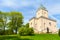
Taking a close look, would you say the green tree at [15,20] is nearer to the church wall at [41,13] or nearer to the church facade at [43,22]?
the church facade at [43,22]

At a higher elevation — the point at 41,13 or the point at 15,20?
the point at 41,13

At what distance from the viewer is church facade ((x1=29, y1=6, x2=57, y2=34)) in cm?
6241

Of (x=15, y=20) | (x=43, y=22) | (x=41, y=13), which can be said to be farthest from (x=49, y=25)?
(x=15, y=20)

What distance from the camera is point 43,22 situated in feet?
207

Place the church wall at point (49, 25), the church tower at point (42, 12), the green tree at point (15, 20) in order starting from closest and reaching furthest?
the green tree at point (15, 20)
the church wall at point (49, 25)
the church tower at point (42, 12)

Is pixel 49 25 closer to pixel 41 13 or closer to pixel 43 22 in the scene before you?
pixel 43 22

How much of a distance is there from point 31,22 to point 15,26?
7.43m

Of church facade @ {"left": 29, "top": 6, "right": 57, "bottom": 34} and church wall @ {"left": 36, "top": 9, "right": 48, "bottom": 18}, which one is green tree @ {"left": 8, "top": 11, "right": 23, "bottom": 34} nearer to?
church facade @ {"left": 29, "top": 6, "right": 57, "bottom": 34}

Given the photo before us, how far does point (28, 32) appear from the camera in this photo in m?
43.6

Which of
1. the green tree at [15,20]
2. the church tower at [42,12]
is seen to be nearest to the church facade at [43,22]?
the church tower at [42,12]

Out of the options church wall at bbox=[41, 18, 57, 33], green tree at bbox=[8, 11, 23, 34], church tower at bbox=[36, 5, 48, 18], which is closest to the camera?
green tree at bbox=[8, 11, 23, 34]

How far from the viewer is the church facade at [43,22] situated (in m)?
62.4

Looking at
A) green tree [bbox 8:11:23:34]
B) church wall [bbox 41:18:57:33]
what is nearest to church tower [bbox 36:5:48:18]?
church wall [bbox 41:18:57:33]

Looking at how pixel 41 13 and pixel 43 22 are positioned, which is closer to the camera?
pixel 43 22
